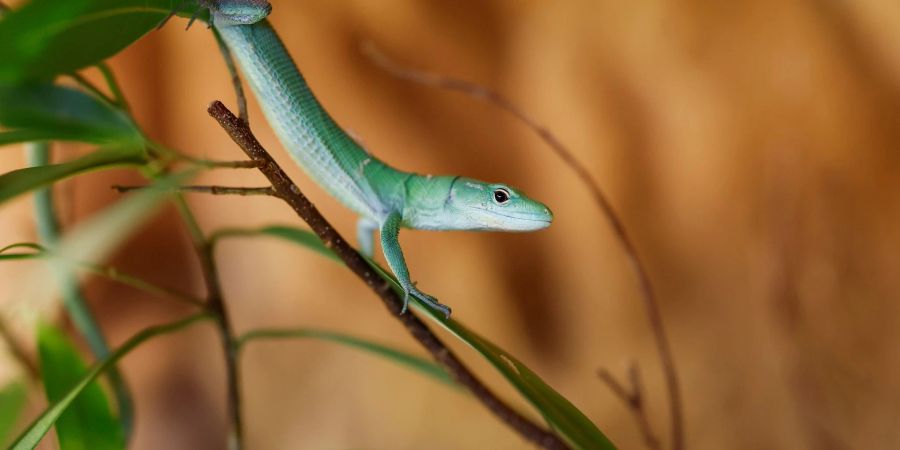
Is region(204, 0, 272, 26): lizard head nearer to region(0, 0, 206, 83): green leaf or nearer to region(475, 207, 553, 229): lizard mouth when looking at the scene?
region(0, 0, 206, 83): green leaf

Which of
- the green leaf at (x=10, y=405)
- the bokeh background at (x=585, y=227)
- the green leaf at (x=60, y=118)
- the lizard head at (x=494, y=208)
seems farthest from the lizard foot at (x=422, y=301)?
the green leaf at (x=10, y=405)

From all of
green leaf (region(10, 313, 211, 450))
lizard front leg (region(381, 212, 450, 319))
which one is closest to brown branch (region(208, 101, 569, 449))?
lizard front leg (region(381, 212, 450, 319))

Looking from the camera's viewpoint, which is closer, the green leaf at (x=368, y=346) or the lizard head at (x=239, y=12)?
the lizard head at (x=239, y=12)

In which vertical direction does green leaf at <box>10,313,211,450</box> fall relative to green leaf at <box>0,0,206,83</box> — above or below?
below

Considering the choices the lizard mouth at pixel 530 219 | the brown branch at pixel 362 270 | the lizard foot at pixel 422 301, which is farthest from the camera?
the lizard mouth at pixel 530 219

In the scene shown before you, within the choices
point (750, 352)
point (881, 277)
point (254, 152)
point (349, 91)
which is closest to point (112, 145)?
point (254, 152)

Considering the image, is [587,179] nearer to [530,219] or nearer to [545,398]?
[530,219]

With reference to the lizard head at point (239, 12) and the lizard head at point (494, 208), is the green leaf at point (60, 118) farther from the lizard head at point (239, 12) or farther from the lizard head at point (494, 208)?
the lizard head at point (494, 208)
